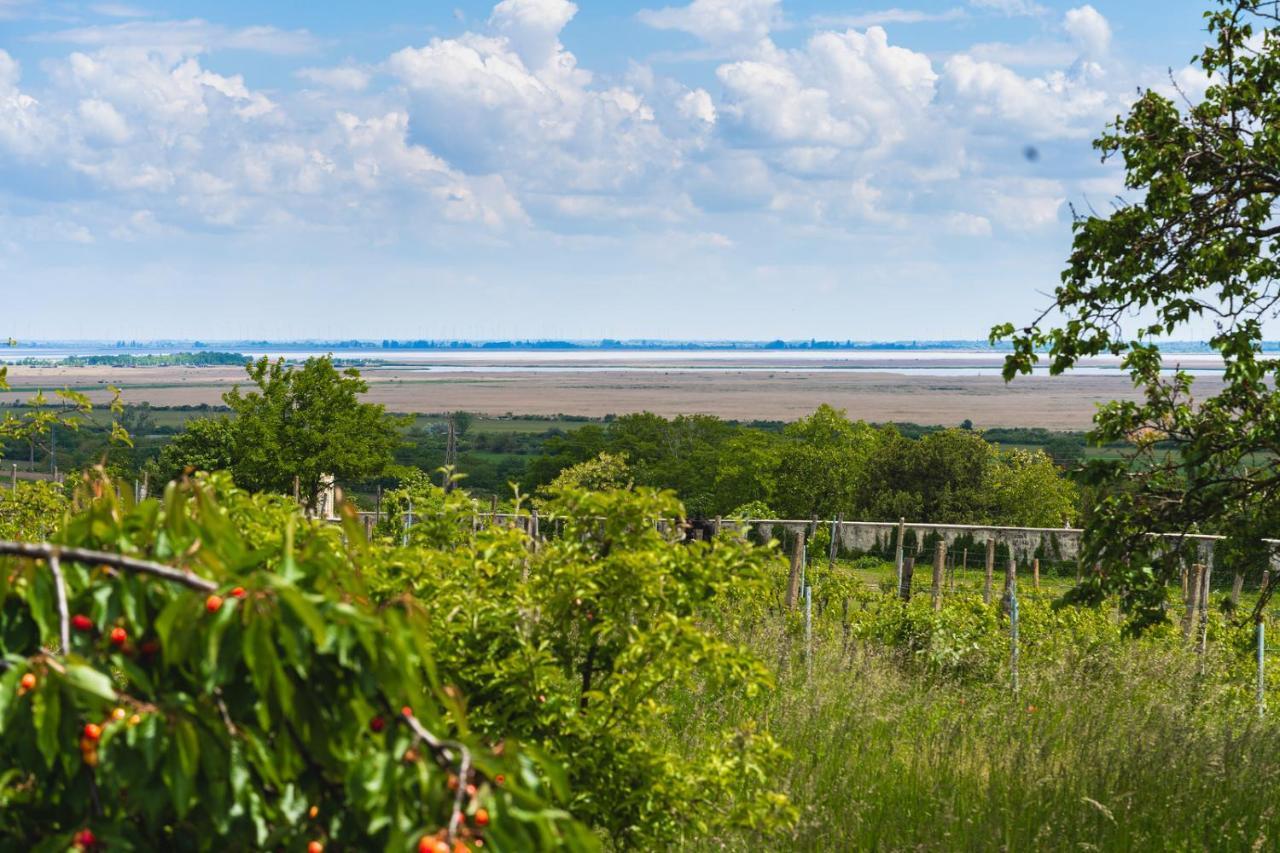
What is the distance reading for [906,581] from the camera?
77.8 ft

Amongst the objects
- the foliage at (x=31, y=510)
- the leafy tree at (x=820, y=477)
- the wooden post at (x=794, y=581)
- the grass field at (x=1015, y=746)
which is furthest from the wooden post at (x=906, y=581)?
the leafy tree at (x=820, y=477)

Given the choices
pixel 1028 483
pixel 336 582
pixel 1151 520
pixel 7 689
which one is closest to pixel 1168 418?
pixel 1151 520

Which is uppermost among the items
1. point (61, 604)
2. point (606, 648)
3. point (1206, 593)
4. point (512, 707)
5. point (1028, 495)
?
point (61, 604)

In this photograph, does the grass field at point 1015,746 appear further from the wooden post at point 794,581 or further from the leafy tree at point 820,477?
the leafy tree at point 820,477

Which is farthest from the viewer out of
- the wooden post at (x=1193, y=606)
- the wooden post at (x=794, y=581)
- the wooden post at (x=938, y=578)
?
the wooden post at (x=794, y=581)

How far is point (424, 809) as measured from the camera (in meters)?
2.84

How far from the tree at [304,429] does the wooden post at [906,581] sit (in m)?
22.2

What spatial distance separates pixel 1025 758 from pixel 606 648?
4554 mm

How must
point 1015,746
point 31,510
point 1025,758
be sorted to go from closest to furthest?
1. point 1025,758
2. point 1015,746
3. point 31,510

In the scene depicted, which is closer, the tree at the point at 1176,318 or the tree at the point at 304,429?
the tree at the point at 1176,318

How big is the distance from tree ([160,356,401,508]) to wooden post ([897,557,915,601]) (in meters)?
22.2

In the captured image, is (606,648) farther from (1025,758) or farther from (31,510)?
(31,510)

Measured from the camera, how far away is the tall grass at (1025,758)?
8188 millimetres

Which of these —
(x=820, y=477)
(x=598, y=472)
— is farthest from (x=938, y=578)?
(x=820, y=477)
